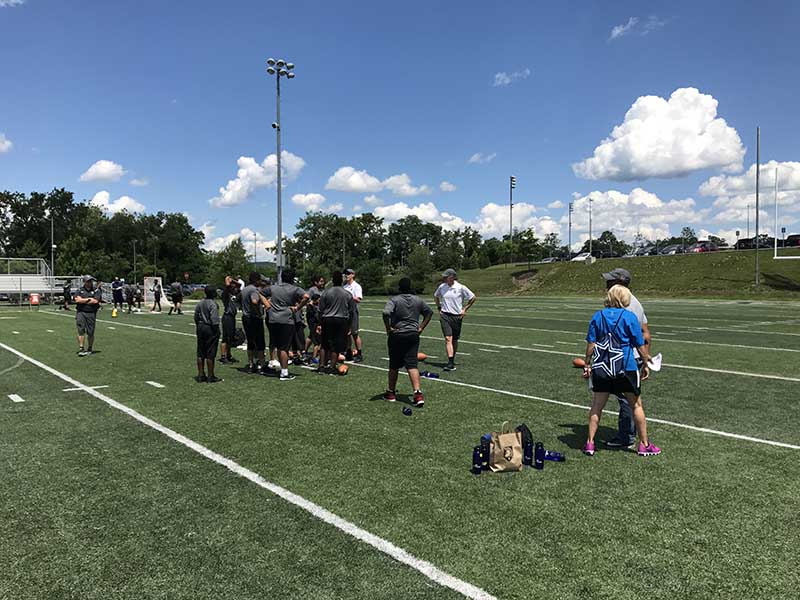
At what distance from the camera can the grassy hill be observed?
153 ft

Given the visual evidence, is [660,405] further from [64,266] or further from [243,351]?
[64,266]

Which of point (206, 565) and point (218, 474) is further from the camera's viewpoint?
point (218, 474)

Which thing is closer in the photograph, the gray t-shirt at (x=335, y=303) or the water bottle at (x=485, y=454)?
the water bottle at (x=485, y=454)

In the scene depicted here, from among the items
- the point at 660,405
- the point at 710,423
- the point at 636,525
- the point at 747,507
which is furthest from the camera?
the point at 660,405

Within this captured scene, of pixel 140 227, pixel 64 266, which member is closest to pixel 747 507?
pixel 64 266

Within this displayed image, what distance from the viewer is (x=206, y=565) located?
3.53 m

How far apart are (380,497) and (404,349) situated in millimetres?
3297

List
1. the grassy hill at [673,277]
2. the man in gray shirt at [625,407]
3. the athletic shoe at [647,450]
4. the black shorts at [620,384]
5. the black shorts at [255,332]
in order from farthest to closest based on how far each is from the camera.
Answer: the grassy hill at [673,277], the black shorts at [255,332], the man in gray shirt at [625,407], the athletic shoe at [647,450], the black shorts at [620,384]

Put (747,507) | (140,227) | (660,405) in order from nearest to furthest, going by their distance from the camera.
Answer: (747,507)
(660,405)
(140,227)

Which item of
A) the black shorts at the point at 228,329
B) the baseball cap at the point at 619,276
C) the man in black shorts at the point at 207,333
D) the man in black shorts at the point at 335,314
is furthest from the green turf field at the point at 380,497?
the black shorts at the point at 228,329

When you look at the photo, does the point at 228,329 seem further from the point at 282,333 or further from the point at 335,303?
the point at 335,303

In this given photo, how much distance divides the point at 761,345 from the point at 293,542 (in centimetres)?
1524

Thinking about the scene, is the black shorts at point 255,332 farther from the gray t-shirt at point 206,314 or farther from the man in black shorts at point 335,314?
the man in black shorts at point 335,314

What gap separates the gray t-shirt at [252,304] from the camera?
10328 mm
